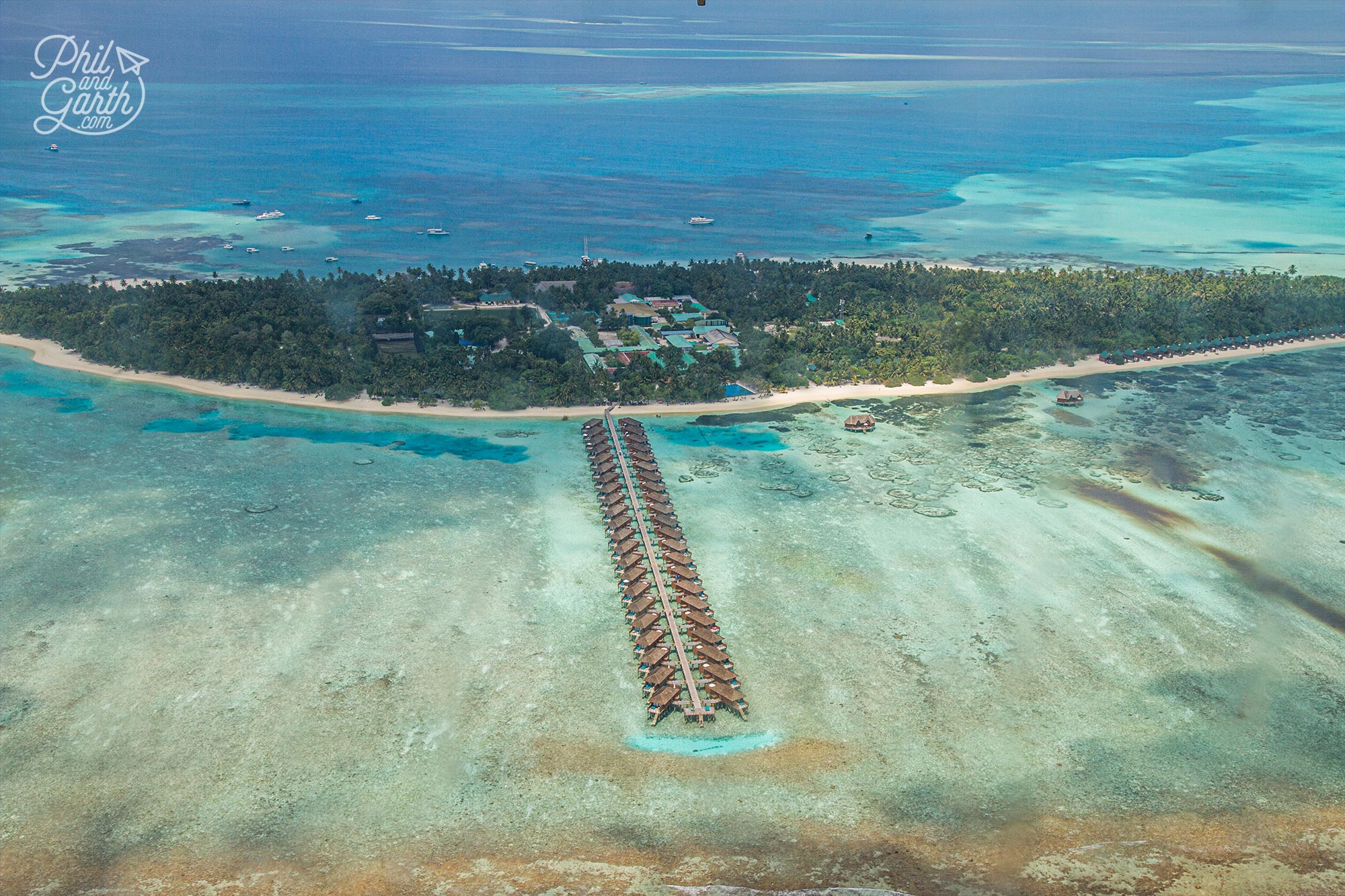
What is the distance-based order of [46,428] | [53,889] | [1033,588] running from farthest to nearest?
1. [46,428]
2. [1033,588]
3. [53,889]

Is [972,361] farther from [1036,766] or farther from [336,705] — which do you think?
[336,705]

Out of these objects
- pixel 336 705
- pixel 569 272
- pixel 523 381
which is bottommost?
pixel 336 705

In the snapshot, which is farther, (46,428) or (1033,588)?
(46,428)

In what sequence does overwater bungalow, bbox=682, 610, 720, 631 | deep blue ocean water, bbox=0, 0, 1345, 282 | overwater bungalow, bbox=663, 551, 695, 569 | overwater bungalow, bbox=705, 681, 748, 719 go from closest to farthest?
overwater bungalow, bbox=705, 681, 748, 719 < overwater bungalow, bbox=682, 610, 720, 631 < overwater bungalow, bbox=663, 551, 695, 569 < deep blue ocean water, bbox=0, 0, 1345, 282

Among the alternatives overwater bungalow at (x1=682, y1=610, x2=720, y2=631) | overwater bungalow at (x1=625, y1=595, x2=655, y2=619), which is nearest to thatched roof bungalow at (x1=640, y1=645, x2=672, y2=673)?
overwater bungalow at (x1=682, y1=610, x2=720, y2=631)

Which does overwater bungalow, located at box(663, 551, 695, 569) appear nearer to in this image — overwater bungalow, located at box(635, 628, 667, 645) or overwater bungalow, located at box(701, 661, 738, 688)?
overwater bungalow, located at box(635, 628, 667, 645)

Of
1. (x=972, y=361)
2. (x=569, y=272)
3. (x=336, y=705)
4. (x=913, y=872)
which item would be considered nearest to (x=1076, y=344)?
(x=972, y=361)

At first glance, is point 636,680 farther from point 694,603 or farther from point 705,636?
point 694,603
